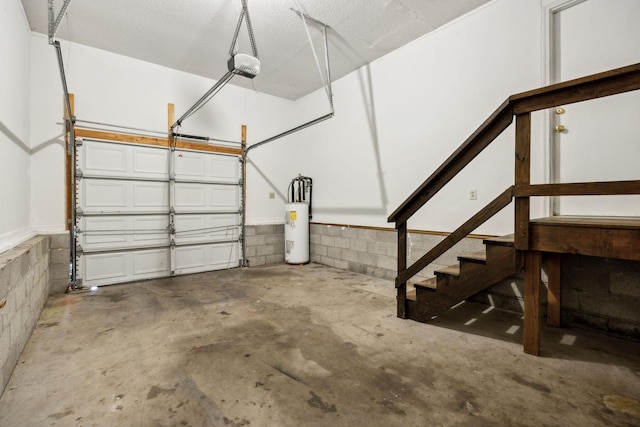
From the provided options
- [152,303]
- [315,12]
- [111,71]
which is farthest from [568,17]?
[111,71]

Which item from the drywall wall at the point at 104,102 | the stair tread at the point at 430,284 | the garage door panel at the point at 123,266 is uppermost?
the drywall wall at the point at 104,102

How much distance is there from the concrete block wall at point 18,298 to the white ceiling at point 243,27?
2752mm

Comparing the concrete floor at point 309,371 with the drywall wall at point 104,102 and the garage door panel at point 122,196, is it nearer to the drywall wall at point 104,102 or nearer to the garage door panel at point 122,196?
the garage door panel at point 122,196

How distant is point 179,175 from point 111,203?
103cm

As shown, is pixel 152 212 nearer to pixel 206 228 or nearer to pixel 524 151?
pixel 206 228

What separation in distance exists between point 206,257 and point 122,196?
159cm

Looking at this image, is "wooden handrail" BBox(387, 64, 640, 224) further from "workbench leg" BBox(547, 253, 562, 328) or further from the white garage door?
the white garage door

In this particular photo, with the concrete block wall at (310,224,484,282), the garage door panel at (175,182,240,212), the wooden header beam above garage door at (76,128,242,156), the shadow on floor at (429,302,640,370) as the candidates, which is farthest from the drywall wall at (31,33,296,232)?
the shadow on floor at (429,302,640,370)

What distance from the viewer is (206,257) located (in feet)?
16.4

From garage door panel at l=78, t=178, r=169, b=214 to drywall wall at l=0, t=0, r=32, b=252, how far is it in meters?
0.62

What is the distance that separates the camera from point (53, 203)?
3.73m

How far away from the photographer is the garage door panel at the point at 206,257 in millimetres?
4755

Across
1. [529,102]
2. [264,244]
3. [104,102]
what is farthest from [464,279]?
[104,102]

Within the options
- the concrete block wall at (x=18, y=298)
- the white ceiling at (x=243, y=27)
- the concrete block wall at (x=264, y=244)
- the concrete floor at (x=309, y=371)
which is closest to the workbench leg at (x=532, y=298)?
the concrete floor at (x=309, y=371)
